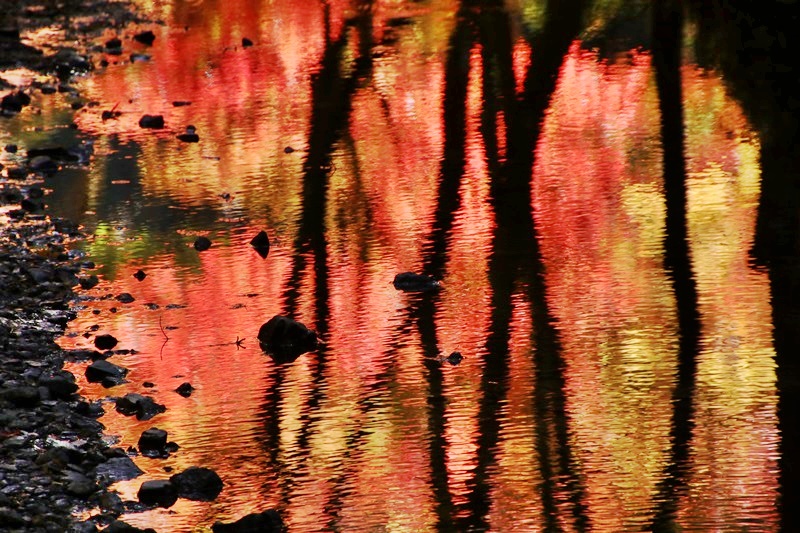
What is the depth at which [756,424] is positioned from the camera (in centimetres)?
907

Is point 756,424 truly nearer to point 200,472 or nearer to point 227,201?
point 200,472

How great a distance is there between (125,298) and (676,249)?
455cm

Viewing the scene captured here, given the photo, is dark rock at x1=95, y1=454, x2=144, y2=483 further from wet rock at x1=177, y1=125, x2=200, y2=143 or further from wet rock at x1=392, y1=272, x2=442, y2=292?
wet rock at x1=177, y1=125, x2=200, y2=143

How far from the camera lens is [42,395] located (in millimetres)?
9703

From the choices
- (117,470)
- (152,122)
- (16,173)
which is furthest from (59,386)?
(152,122)

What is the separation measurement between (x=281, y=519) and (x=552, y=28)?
49.6ft

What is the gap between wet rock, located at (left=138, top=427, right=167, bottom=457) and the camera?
912 centimetres

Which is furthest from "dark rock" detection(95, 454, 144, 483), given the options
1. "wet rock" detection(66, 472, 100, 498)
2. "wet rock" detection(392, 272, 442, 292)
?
"wet rock" detection(392, 272, 442, 292)

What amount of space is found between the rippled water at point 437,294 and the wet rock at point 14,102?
108 centimetres

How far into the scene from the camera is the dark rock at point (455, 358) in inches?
404

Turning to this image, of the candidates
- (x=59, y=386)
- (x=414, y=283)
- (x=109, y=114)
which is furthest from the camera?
(x=109, y=114)

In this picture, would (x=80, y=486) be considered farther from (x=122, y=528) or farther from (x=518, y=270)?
(x=518, y=270)

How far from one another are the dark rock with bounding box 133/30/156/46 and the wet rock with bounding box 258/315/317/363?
14.3 m

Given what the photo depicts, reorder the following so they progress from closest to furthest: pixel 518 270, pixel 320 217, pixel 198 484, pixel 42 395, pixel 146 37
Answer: pixel 198 484, pixel 42 395, pixel 518 270, pixel 320 217, pixel 146 37
